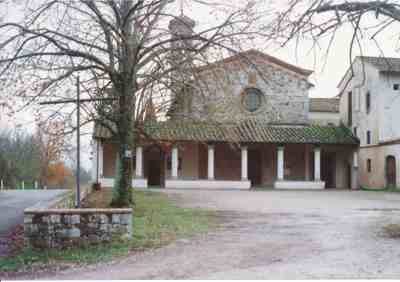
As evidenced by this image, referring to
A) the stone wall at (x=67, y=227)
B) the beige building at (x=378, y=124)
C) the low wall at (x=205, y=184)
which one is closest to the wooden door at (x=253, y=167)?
the low wall at (x=205, y=184)

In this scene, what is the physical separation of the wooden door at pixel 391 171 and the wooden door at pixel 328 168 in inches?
214

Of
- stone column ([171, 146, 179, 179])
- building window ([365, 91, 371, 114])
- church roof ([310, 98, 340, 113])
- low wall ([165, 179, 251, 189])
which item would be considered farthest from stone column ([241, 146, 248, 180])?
church roof ([310, 98, 340, 113])

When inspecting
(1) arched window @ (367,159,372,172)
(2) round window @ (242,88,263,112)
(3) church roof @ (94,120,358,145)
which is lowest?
(1) arched window @ (367,159,372,172)

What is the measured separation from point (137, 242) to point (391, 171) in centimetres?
2294

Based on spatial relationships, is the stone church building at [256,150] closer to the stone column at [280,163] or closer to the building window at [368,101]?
the stone column at [280,163]

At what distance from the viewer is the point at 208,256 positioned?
7.89 m

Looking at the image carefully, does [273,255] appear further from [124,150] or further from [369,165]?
[369,165]

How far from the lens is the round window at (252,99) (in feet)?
105

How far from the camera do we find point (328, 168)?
1342 inches

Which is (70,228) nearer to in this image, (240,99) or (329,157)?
(240,99)

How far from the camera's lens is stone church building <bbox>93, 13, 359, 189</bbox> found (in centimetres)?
2938

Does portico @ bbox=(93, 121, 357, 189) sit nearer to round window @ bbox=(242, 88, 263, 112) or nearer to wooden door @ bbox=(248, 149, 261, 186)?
wooden door @ bbox=(248, 149, 261, 186)

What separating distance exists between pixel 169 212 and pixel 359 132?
2146cm

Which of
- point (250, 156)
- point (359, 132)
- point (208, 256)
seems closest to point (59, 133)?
point (208, 256)
